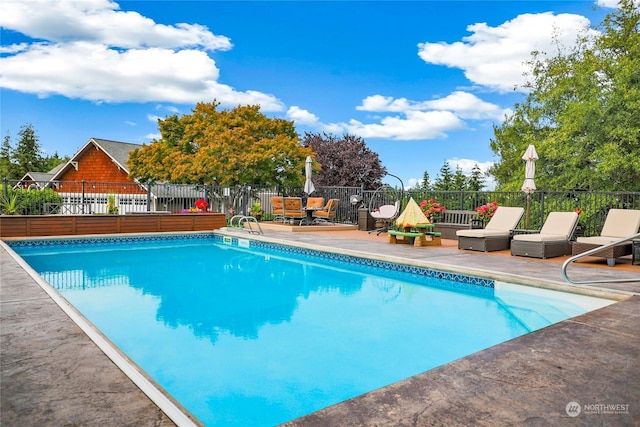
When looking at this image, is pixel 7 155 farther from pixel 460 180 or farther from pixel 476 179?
pixel 476 179

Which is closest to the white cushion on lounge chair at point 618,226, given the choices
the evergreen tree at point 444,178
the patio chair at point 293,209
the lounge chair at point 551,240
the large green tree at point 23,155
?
the lounge chair at point 551,240

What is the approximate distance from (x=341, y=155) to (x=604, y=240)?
17.0m

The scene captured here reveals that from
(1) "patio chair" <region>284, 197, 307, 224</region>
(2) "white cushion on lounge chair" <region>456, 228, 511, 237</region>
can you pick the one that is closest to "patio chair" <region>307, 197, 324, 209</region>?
(1) "patio chair" <region>284, 197, 307, 224</region>

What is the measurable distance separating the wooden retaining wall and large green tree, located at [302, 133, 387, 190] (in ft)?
35.0

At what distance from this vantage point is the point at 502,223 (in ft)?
29.8

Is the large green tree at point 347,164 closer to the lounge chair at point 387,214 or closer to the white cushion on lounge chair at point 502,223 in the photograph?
the lounge chair at point 387,214

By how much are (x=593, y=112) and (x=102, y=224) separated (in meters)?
17.2

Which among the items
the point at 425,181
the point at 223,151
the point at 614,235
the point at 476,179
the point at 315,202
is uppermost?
the point at 223,151

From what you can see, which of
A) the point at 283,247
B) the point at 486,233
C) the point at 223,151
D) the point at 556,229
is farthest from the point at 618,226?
the point at 223,151

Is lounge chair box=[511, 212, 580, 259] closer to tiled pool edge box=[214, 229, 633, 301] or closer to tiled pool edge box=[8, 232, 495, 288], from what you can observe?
tiled pool edge box=[214, 229, 633, 301]

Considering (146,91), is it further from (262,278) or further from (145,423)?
(145,423)

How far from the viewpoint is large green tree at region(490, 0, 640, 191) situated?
16062mm

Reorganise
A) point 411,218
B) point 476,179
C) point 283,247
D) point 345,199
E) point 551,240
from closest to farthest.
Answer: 1. point 551,240
2. point 411,218
3. point 283,247
4. point 345,199
5. point 476,179

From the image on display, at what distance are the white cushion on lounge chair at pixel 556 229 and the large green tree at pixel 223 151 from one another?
1134cm
